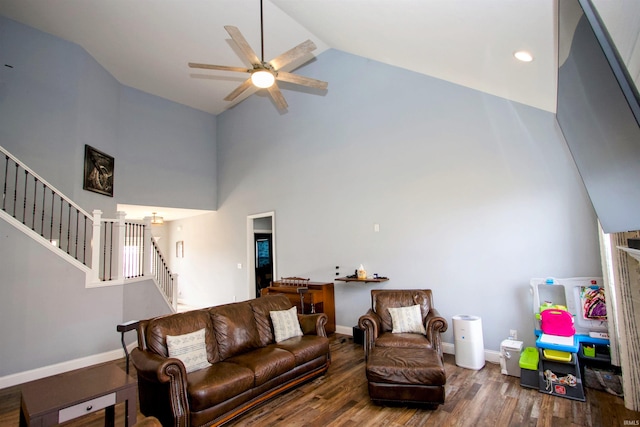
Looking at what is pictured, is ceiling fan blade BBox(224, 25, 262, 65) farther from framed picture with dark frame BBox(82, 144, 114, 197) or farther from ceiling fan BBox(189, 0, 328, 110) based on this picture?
framed picture with dark frame BBox(82, 144, 114, 197)

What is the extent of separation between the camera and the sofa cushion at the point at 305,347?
340cm

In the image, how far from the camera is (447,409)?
2.89 meters

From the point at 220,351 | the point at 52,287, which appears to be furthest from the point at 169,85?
the point at 220,351

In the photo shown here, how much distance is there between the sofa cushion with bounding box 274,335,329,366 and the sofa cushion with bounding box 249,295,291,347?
0.20 m

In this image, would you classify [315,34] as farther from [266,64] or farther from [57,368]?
[57,368]

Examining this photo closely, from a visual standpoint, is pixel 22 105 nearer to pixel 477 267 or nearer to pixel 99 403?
pixel 99 403

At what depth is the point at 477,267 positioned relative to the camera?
4176 mm

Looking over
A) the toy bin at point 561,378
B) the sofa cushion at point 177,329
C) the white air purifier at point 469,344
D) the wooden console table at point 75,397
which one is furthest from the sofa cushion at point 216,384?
the toy bin at point 561,378

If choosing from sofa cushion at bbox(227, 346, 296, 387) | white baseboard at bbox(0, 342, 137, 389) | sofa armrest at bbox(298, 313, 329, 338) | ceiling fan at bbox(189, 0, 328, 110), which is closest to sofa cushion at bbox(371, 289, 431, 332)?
sofa armrest at bbox(298, 313, 329, 338)

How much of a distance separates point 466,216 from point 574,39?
3441 millimetres

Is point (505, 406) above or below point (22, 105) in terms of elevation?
below

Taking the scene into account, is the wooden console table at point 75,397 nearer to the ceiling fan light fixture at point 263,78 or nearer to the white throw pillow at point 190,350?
the white throw pillow at point 190,350

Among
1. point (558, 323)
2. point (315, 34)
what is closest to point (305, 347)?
point (558, 323)

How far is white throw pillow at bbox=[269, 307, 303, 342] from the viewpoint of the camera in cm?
372
